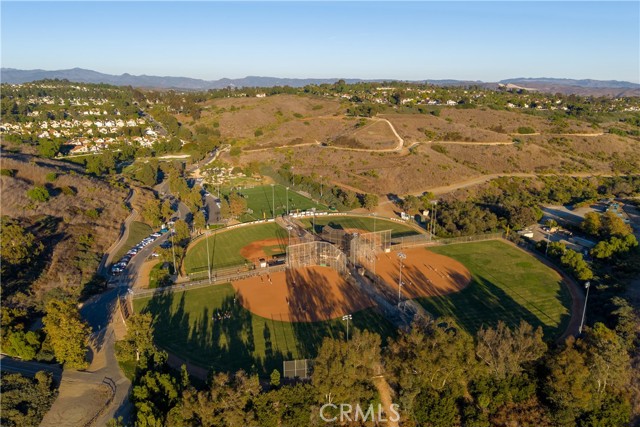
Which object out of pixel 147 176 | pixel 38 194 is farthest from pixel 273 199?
pixel 38 194

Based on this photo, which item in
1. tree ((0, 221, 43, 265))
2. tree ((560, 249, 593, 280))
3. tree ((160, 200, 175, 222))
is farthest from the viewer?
tree ((160, 200, 175, 222))

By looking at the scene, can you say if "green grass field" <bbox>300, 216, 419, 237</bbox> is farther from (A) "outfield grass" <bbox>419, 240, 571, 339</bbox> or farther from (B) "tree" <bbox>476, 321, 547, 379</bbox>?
(B) "tree" <bbox>476, 321, 547, 379</bbox>

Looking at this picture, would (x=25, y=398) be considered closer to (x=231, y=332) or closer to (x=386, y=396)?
(x=231, y=332)

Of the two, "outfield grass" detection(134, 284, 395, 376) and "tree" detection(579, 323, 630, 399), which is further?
"outfield grass" detection(134, 284, 395, 376)

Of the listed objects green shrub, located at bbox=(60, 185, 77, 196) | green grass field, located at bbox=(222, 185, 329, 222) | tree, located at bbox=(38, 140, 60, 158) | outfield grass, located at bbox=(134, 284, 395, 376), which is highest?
tree, located at bbox=(38, 140, 60, 158)

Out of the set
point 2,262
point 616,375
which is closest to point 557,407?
point 616,375

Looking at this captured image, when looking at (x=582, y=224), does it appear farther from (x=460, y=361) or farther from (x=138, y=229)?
(x=138, y=229)

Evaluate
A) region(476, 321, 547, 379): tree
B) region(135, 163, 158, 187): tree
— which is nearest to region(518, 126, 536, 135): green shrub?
region(135, 163, 158, 187): tree
